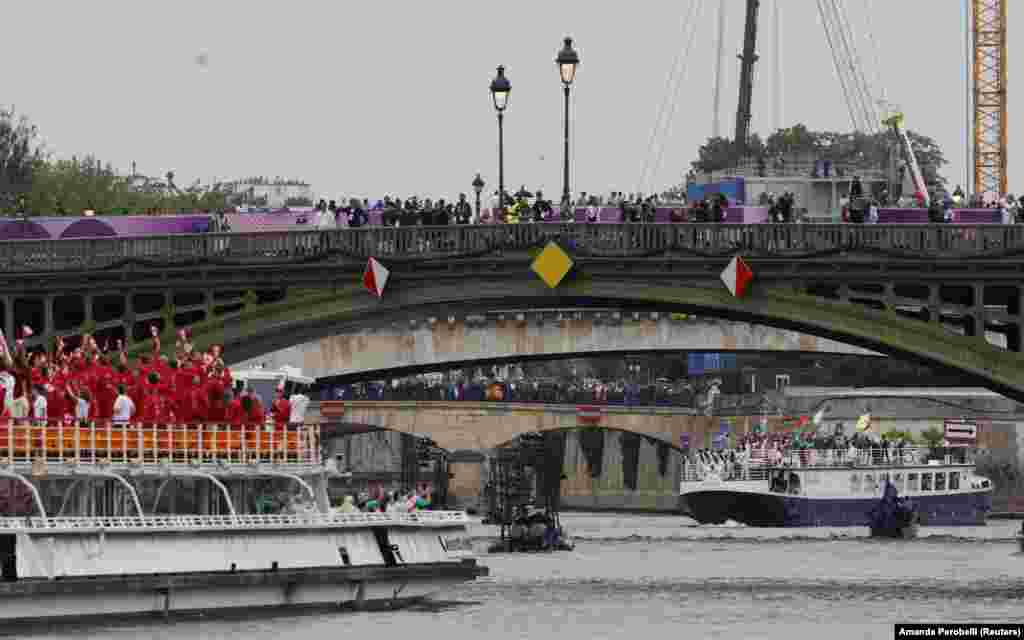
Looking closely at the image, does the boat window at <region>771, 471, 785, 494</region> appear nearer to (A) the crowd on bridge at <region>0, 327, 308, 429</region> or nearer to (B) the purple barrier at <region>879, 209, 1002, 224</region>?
(B) the purple barrier at <region>879, 209, 1002, 224</region>

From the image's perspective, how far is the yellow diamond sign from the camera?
8721 cm

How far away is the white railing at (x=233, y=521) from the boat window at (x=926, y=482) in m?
59.0

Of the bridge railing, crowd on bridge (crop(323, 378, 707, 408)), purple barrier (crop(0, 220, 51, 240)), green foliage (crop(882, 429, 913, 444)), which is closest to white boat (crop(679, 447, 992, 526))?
green foliage (crop(882, 429, 913, 444))

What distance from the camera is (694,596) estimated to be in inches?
3255

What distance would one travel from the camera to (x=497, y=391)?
151750 millimetres

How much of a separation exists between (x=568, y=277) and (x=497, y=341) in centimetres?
1348

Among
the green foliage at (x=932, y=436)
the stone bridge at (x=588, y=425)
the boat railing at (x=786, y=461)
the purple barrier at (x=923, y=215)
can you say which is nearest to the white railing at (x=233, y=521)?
the purple barrier at (x=923, y=215)

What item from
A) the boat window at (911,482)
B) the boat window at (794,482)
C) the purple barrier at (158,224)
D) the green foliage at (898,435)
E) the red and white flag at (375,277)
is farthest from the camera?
the green foliage at (898,435)

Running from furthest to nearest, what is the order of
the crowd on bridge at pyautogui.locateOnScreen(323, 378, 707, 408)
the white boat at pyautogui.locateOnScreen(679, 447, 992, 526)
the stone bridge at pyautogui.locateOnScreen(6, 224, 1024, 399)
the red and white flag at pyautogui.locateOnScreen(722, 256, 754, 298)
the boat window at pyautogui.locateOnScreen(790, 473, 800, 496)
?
the crowd on bridge at pyautogui.locateOnScreen(323, 378, 707, 408), the boat window at pyautogui.locateOnScreen(790, 473, 800, 496), the white boat at pyautogui.locateOnScreen(679, 447, 992, 526), the red and white flag at pyautogui.locateOnScreen(722, 256, 754, 298), the stone bridge at pyautogui.locateOnScreen(6, 224, 1024, 399)

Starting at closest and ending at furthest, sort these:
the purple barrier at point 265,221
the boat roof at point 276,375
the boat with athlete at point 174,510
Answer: the boat with athlete at point 174,510 → the boat roof at point 276,375 → the purple barrier at point 265,221

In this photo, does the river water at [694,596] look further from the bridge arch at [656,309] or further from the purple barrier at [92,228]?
the purple barrier at [92,228]

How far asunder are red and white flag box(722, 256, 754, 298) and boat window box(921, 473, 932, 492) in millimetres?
48584

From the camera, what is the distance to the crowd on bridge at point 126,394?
69625mm

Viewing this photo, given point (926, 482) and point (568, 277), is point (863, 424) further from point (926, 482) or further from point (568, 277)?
point (568, 277)
